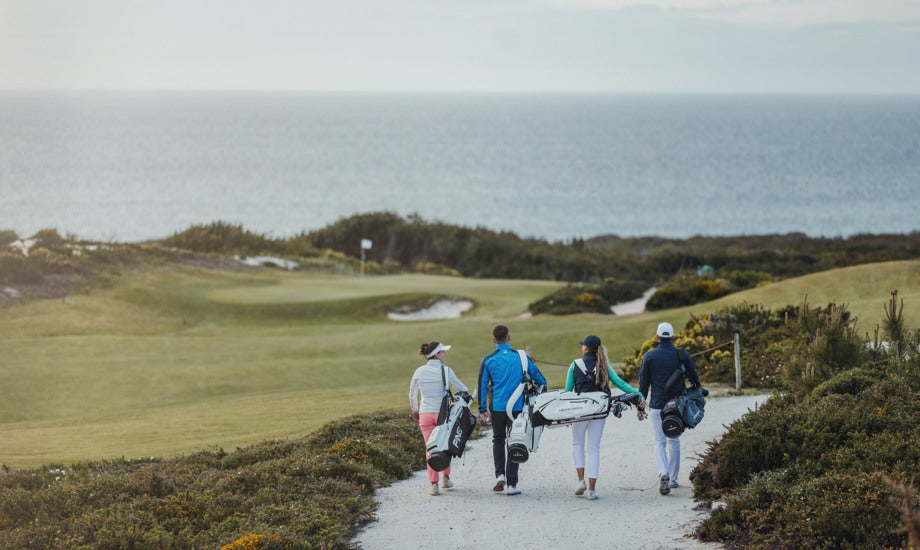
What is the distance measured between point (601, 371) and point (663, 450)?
1294 millimetres

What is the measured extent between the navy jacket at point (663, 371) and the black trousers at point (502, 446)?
1658mm

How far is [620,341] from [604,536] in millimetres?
16580

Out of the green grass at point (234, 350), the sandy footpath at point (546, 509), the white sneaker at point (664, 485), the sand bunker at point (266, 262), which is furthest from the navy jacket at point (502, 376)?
the sand bunker at point (266, 262)

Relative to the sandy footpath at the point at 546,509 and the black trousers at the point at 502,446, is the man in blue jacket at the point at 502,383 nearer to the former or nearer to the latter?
the black trousers at the point at 502,446

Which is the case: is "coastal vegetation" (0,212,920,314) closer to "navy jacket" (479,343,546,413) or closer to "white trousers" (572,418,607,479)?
"white trousers" (572,418,607,479)

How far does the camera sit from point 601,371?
1301 cm

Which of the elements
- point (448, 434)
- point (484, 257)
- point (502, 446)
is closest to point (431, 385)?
point (448, 434)

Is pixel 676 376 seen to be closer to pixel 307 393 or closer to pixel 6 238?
pixel 307 393

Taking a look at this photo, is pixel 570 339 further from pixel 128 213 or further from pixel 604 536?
pixel 128 213

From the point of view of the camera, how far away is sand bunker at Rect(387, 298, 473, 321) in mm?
36344

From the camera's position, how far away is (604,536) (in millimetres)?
11648

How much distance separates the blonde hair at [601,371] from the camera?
13.0 metres

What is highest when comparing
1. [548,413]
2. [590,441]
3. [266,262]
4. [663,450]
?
[266,262]

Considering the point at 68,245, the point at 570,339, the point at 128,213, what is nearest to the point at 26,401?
the point at 570,339
